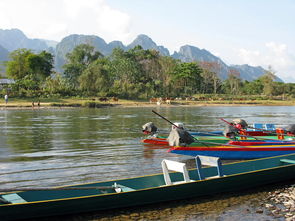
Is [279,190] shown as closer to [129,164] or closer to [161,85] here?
[129,164]

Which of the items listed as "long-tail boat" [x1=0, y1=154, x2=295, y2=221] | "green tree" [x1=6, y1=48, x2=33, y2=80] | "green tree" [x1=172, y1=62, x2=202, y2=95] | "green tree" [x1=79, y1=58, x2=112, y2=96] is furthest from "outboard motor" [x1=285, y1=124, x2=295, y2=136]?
"green tree" [x1=6, y1=48, x2=33, y2=80]

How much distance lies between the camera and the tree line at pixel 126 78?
84.1 meters

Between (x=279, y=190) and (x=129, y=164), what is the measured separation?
21.7 ft

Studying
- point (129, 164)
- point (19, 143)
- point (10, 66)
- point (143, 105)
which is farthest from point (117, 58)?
point (129, 164)

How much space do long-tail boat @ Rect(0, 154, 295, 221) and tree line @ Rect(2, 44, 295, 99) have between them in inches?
2678

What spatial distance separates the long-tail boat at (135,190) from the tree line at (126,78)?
6801 centimetres

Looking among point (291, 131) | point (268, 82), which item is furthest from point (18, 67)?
point (291, 131)

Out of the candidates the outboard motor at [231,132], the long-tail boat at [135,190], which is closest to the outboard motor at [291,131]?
the outboard motor at [231,132]

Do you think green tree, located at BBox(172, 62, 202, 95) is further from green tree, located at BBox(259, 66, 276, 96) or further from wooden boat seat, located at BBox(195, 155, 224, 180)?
wooden boat seat, located at BBox(195, 155, 224, 180)

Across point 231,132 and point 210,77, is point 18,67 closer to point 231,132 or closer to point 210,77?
point 210,77

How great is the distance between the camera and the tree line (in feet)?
276

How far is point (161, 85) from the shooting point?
101438 mm

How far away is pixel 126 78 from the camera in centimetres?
9981

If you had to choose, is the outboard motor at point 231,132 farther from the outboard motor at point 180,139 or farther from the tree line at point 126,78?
the tree line at point 126,78
